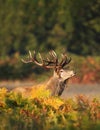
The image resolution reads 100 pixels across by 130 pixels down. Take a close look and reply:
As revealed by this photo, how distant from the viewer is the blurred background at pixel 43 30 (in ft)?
158

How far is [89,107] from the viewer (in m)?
15.2

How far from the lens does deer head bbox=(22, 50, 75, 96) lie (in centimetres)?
2080

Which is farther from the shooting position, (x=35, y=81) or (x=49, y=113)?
(x=35, y=81)

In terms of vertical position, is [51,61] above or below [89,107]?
above

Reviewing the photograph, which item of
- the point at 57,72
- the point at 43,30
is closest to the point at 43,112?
the point at 57,72

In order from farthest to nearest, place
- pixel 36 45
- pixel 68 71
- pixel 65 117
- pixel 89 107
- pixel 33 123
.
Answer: pixel 36 45 → pixel 68 71 → pixel 89 107 → pixel 65 117 → pixel 33 123

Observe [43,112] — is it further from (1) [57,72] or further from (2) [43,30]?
(2) [43,30]

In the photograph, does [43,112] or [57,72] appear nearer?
[43,112]

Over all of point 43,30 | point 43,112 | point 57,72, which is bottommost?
point 43,112

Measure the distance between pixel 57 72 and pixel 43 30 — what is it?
34848mm

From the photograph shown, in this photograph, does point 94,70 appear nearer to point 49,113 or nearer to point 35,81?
point 35,81

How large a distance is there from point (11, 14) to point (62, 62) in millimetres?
34003

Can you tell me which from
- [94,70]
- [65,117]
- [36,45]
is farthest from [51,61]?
[36,45]

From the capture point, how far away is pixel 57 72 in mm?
21266
